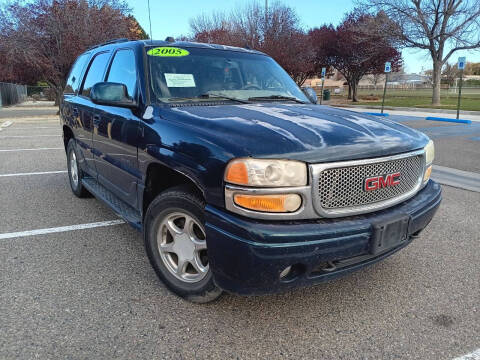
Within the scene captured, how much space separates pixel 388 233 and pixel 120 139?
220cm

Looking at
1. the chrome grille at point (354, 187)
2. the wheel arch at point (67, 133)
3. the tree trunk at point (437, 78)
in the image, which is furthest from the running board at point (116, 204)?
the tree trunk at point (437, 78)

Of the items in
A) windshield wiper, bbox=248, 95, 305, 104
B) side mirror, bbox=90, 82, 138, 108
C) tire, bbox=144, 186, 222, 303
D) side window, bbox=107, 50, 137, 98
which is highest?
side window, bbox=107, 50, 137, 98

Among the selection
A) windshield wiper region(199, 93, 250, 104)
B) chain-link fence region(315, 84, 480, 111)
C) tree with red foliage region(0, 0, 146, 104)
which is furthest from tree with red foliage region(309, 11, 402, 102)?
windshield wiper region(199, 93, 250, 104)

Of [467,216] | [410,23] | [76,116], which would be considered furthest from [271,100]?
[410,23]

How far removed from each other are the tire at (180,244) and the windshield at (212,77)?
924 millimetres

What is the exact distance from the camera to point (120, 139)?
3.27m

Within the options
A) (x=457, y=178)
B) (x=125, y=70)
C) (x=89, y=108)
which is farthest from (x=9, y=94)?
(x=457, y=178)

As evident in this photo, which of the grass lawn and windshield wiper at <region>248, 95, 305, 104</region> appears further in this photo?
the grass lawn

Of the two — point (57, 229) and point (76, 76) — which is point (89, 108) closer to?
point (76, 76)

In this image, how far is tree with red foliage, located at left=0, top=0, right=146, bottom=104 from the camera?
1709 cm

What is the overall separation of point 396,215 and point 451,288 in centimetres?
102

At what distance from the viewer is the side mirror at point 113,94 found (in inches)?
121

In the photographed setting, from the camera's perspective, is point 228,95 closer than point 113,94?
No

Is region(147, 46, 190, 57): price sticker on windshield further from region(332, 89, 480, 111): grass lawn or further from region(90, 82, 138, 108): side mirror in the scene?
region(332, 89, 480, 111): grass lawn
